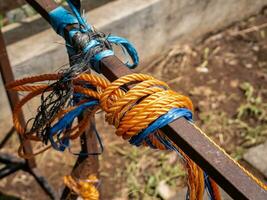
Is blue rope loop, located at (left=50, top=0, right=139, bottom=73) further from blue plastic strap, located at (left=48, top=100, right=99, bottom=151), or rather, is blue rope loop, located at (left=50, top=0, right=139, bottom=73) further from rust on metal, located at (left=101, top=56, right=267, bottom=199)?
rust on metal, located at (left=101, top=56, right=267, bottom=199)

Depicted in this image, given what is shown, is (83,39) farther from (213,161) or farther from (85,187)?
(85,187)

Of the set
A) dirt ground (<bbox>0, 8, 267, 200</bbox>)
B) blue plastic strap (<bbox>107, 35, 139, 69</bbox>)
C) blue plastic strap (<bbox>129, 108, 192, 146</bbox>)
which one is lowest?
dirt ground (<bbox>0, 8, 267, 200</bbox>)

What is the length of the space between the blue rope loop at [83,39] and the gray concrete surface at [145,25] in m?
A: 1.37

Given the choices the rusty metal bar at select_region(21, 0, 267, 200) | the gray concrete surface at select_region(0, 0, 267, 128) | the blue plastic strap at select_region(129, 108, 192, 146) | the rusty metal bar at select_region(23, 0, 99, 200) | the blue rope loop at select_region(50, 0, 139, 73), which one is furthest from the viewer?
the gray concrete surface at select_region(0, 0, 267, 128)

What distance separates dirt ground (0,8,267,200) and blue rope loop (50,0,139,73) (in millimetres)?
1698

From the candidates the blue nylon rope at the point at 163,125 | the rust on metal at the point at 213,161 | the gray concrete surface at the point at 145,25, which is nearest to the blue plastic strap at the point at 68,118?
the blue nylon rope at the point at 163,125

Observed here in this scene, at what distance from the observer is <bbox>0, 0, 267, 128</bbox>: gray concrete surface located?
3.01 metres

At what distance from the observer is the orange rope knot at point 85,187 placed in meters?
2.05

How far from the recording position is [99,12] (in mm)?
3328

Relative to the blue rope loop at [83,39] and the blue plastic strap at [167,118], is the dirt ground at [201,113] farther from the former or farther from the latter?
the blue plastic strap at [167,118]

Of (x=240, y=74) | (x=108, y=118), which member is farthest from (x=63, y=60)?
(x=108, y=118)

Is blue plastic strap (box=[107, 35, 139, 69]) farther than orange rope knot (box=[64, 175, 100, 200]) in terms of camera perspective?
No

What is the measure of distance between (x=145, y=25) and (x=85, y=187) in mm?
1817

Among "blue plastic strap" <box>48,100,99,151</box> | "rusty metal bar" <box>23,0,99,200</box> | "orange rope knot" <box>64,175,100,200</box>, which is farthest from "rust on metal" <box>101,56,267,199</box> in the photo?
"orange rope knot" <box>64,175,100,200</box>
